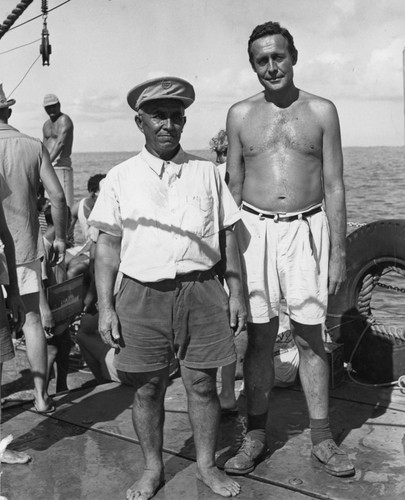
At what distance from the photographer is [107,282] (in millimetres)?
3672

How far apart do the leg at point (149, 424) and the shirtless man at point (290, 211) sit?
43 cm

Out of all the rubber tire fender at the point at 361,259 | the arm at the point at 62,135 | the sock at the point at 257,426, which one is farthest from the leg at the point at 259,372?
the arm at the point at 62,135

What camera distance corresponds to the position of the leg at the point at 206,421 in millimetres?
3668

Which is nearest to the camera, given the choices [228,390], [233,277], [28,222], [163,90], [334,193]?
[163,90]

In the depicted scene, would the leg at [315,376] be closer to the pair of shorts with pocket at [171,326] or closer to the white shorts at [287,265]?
the white shorts at [287,265]

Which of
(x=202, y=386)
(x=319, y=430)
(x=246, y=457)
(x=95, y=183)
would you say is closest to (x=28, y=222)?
(x=202, y=386)

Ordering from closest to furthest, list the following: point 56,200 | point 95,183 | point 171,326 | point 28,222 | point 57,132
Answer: point 171,326 < point 28,222 < point 56,200 < point 95,183 < point 57,132

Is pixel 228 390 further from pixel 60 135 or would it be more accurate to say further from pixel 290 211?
pixel 60 135

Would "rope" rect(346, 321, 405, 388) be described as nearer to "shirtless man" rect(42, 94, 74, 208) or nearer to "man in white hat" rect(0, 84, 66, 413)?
"man in white hat" rect(0, 84, 66, 413)

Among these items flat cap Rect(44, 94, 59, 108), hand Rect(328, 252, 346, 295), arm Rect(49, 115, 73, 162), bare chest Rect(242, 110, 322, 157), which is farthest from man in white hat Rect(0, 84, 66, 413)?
flat cap Rect(44, 94, 59, 108)

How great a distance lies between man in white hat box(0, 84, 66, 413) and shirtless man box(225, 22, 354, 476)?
153cm

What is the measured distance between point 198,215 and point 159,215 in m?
0.19

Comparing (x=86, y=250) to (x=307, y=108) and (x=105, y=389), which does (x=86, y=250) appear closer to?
(x=105, y=389)

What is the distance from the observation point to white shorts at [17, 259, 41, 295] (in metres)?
4.82
